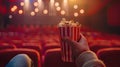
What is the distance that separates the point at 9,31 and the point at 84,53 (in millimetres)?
22766

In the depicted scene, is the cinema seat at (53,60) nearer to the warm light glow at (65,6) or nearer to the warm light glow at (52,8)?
the warm light glow at (65,6)

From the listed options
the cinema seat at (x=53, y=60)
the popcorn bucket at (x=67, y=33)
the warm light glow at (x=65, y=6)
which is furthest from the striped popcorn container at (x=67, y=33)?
the warm light glow at (x=65, y=6)

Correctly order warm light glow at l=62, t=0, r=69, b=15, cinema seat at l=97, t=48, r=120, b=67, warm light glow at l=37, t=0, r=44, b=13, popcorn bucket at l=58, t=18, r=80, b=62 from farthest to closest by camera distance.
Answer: warm light glow at l=37, t=0, r=44, b=13 < warm light glow at l=62, t=0, r=69, b=15 < cinema seat at l=97, t=48, r=120, b=67 < popcorn bucket at l=58, t=18, r=80, b=62

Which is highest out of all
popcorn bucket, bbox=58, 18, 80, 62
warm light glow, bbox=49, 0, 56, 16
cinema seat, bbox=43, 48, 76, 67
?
popcorn bucket, bbox=58, 18, 80, 62

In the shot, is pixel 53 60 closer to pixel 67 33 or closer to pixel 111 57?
pixel 111 57

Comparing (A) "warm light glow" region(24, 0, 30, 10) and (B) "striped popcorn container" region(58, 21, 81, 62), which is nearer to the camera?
(B) "striped popcorn container" region(58, 21, 81, 62)

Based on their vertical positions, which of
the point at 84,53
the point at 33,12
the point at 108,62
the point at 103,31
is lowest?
the point at 103,31

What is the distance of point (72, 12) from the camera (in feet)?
→ 81.7

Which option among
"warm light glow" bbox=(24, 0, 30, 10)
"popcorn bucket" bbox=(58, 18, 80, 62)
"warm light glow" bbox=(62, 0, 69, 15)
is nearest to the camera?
"popcorn bucket" bbox=(58, 18, 80, 62)

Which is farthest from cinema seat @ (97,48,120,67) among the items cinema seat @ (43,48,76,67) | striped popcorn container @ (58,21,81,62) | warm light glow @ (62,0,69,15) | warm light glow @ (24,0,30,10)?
warm light glow @ (24,0,30,10)

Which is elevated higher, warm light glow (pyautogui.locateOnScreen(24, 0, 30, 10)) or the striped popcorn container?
the striped popcorn container

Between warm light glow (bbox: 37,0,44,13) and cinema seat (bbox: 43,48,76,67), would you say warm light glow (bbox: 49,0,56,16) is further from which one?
cinema seat (bbox: 43,48,76,67)

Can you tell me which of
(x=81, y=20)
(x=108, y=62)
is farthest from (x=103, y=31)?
(x=108, y=62)

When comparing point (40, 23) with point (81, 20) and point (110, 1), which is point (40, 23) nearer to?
point (81, 20)
